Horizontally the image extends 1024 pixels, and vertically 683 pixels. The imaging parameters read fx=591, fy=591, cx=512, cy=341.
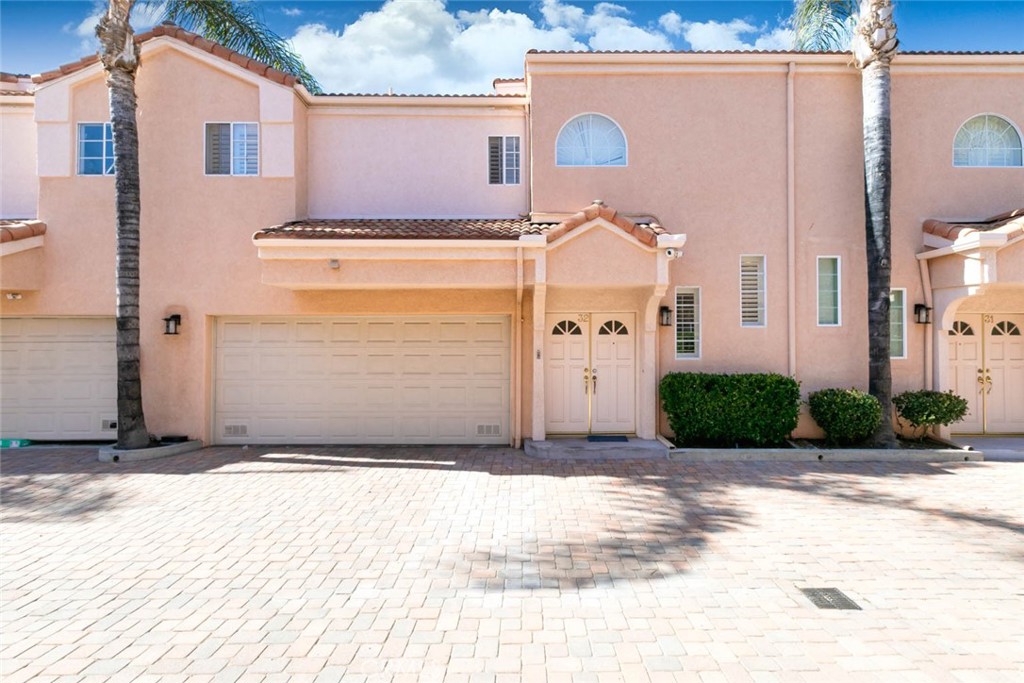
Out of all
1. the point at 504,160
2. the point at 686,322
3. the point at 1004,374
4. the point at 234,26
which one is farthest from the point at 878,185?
the point at 234,26

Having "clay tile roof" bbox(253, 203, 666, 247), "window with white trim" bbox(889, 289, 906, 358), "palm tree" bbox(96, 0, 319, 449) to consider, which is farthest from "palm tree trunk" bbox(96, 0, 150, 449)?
"window with white trim" bbox(889, 289, 906, 358)

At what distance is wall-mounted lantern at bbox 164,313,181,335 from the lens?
35.8ft

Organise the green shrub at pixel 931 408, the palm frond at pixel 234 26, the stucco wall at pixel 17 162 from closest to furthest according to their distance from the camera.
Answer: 1. the green shrub at pixel 931 408
2. the stucco wall at pixel 17 162
3. the palm frond at pixel 234 26

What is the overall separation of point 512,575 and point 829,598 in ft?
8.81

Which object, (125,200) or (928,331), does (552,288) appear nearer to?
(928,331)

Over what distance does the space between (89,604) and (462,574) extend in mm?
3075

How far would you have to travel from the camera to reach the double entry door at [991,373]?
11500 millimetres

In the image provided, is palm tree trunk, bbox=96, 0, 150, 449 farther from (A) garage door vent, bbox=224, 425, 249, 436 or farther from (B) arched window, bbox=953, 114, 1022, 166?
(B) arched window, bbox=953, 114, 1022, 166

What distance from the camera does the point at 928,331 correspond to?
440 inches

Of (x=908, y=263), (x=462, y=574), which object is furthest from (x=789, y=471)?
(x=462, y=574)

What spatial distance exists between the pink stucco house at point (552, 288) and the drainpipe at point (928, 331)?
0.04 meters

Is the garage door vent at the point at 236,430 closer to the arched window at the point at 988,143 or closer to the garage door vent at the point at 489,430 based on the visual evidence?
the garage door vent at the point at 489,430

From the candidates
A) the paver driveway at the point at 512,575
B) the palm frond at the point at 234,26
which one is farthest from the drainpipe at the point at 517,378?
the palm frond at the point at 234,26

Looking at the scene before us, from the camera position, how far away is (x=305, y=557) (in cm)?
584
